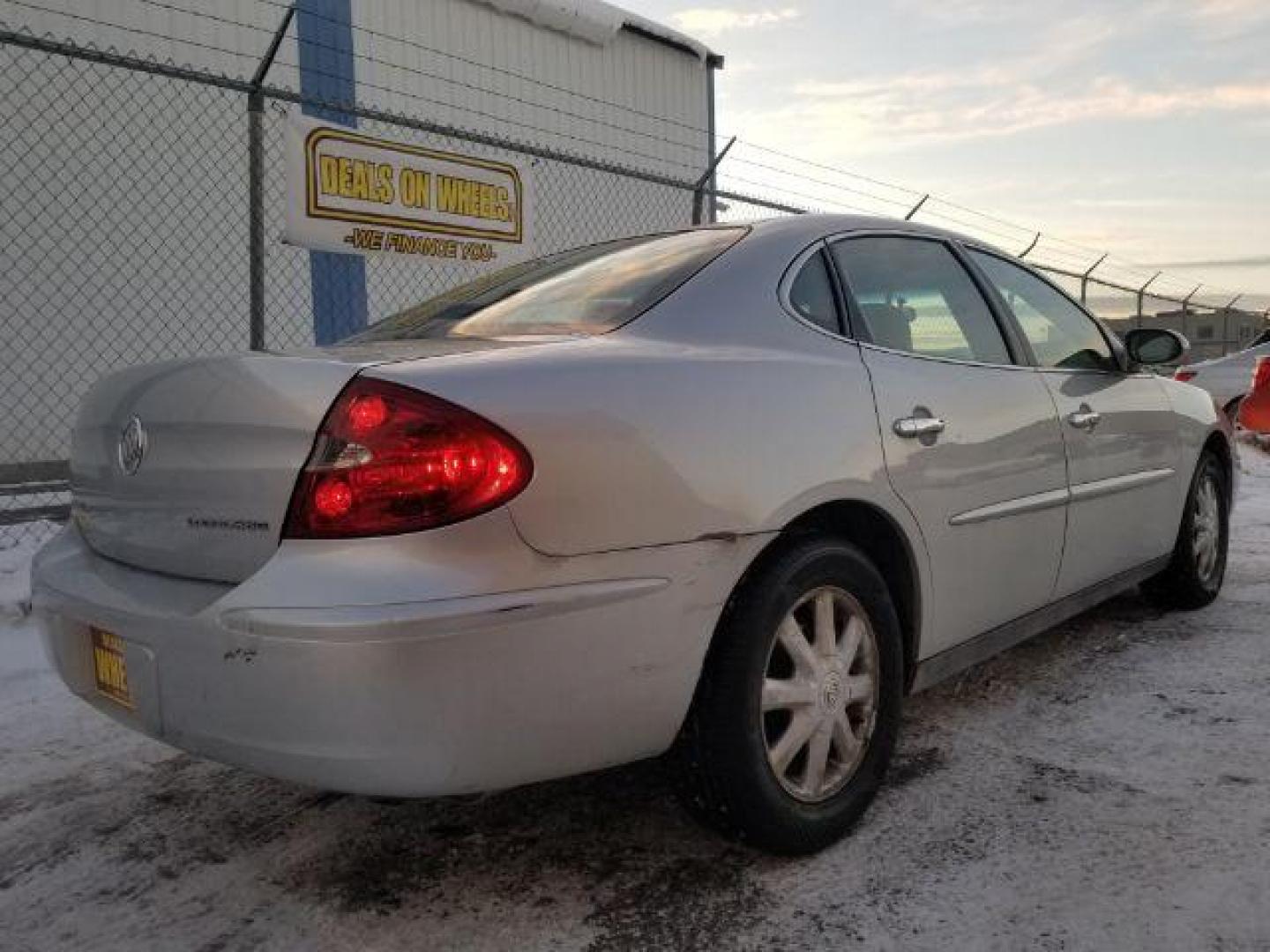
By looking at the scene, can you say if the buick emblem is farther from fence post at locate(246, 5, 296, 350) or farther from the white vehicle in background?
the white vehicle in background

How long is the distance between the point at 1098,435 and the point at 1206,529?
1.29 metres

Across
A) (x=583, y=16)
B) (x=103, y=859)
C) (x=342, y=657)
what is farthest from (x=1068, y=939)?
(x=583, y=16)

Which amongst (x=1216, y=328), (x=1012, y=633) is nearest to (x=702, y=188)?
(x=1012, y=633)

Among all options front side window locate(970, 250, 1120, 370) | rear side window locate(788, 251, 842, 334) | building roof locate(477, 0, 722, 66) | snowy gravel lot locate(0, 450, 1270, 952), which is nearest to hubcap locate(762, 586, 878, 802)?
snowy gravel lot locate(0, 450, 1270, 952)

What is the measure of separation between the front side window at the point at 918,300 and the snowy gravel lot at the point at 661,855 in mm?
1096

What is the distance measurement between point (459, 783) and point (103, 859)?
110 centimetres

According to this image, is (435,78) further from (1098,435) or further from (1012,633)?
(1012,633)

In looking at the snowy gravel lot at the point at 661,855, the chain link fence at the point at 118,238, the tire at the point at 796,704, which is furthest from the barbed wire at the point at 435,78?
the tire at the point at 796,704

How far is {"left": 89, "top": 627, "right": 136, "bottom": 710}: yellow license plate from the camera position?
6.90 feet

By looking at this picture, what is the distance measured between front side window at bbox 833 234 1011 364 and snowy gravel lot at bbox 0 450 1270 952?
1096 millimetres

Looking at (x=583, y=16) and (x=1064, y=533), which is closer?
(x=1064, y=533)

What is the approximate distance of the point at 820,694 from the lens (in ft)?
7.70

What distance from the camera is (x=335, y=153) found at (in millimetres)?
5562

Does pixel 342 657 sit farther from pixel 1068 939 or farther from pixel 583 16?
pixel 583 16
